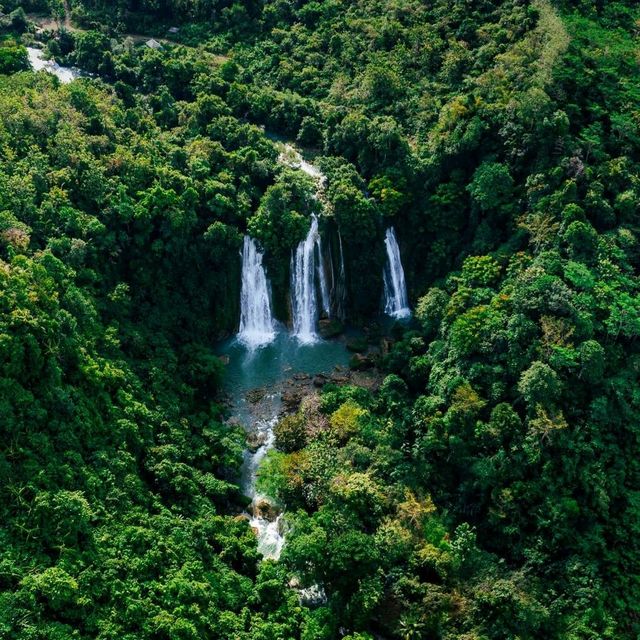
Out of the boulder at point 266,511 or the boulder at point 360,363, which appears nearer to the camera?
the boulder at point 266,511

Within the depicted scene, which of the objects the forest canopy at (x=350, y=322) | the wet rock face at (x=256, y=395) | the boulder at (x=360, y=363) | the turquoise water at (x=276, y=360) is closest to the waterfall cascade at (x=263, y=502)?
the forest canopy at (x=350, y=322)

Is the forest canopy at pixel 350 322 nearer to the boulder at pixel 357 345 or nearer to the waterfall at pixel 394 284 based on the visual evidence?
the boulder at pixel 357 345

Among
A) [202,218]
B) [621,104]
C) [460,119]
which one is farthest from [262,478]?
[621,104]

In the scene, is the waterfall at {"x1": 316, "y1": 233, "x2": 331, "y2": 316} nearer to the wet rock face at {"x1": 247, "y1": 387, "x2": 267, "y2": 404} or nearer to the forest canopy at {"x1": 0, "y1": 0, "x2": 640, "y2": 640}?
the forest canopy at {"x1": 0, "y1": 0, "x2": 640, "y2": 640}

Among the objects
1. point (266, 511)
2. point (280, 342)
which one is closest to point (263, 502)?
point (266, 511)

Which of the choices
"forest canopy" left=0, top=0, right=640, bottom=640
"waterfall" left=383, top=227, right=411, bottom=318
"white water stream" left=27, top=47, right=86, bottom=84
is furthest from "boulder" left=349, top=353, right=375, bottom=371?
"white water stream" left=27, top=47, right=86, bottom=84

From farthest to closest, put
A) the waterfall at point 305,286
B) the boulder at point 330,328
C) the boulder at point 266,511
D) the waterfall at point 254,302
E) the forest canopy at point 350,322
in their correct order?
the waterfall at point 305,286, the boulder at point 330,328, the waterfall at point 254,302, the boulder at point 266,511, the forest canopy at point 350,322
